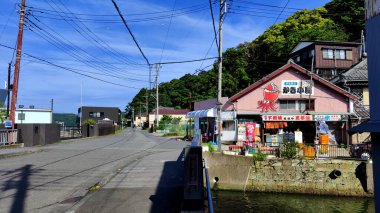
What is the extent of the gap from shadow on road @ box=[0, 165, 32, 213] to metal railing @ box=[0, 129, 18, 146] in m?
9.60

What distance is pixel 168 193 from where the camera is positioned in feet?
32.9

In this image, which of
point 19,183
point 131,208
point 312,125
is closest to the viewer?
point 131,208

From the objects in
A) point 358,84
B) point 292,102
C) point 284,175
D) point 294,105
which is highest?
point 358,84

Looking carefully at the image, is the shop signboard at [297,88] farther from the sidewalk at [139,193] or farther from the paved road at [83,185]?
the sidewalk at [139,193]

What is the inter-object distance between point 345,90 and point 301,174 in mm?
14878

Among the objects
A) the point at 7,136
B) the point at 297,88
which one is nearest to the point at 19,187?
the point at 7,136

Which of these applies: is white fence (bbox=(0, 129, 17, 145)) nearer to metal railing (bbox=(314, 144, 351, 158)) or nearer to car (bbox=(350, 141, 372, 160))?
metal railing (bbox=(314, 144, 351, 158))

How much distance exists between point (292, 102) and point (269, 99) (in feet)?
6.64

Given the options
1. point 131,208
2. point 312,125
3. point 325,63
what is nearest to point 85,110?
point 325,63

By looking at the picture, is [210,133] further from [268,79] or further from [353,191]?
[353,191]

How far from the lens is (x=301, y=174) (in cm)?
1852

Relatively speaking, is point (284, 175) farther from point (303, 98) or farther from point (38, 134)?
point (38, 134)

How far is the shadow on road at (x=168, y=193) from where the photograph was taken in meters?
8.45

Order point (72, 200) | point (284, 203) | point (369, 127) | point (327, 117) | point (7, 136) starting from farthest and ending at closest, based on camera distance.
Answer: point (327, 117) < point (7, 136) < point (284, 203) < point (72, 200) < point (369, 127)
